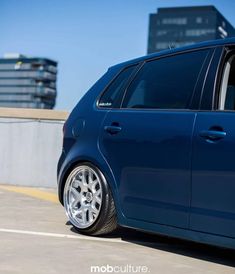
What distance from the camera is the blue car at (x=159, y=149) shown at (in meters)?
4.18

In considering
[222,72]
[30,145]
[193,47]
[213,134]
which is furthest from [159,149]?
[30,145]

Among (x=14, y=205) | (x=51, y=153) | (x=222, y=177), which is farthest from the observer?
(x=51, y=153)

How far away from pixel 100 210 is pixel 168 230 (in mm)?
778

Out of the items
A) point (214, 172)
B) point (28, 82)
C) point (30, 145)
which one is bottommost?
point (30, 145)

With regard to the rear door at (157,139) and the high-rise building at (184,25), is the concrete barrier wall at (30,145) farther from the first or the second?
the high-rise building at (184,25)

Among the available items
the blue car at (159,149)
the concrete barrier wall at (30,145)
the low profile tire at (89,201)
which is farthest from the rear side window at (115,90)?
the concrete barrier wall at (30,145)

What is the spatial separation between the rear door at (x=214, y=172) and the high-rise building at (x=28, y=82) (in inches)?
6617

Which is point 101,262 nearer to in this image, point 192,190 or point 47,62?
point 192,190

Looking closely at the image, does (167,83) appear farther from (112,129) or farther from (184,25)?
(184,25)

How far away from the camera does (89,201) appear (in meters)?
5.24

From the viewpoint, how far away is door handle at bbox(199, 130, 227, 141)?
415cm

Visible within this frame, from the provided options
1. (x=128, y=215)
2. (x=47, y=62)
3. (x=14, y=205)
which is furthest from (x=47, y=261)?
(x=47, y=62)

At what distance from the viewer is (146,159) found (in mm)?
4684

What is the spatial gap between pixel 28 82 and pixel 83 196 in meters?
172
